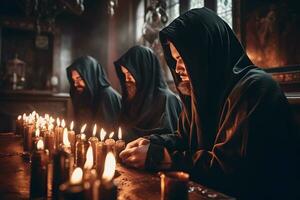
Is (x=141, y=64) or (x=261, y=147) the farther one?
(x=141, y=64)

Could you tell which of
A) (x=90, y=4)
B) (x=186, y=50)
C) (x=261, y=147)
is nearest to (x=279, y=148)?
(x=261, y=147)

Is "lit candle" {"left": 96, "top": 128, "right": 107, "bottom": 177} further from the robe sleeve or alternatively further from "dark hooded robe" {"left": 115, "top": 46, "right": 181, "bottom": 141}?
the robe sleeve

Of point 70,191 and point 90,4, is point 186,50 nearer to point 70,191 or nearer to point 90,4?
point 70,191

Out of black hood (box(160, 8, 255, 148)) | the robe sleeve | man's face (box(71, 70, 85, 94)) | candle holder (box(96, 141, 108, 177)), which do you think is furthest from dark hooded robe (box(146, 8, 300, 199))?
man's face (box(71, 70, 85, 94))

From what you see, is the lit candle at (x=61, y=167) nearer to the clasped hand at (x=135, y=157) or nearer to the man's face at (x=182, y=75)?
the clasped hand at (x=135, y=157)

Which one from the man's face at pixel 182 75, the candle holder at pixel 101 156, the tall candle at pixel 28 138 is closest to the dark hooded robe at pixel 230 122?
the man's face at pixel 182 75

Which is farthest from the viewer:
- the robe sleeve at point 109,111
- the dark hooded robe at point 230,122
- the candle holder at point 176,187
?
the robe sleeve at point 109,111

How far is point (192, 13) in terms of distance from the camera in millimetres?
2695

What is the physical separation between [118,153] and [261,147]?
112cm

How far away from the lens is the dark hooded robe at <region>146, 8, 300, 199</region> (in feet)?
6.68

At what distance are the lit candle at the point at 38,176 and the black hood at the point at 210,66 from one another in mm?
1356

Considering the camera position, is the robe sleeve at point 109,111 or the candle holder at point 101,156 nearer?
the candle holder at point 101,156

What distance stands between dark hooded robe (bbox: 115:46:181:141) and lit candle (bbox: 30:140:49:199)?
3.08 meters

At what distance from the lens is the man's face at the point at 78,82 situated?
6.78 metres
